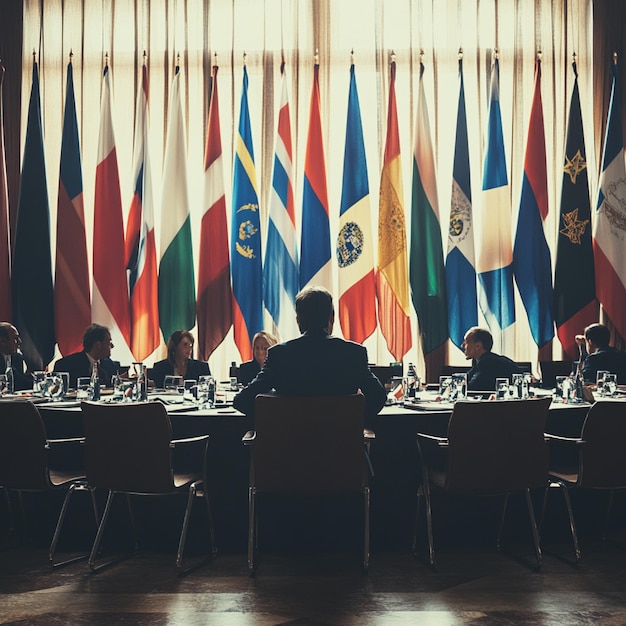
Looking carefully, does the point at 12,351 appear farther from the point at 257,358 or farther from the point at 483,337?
the point at 483,337

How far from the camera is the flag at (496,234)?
750 centimetres

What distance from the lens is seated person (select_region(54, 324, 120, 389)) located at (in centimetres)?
591

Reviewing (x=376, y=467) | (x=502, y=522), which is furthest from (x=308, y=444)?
→ (x=502, y=522)

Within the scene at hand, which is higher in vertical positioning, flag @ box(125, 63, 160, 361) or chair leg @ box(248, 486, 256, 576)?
flag @ box(125, 63, 160, 361)

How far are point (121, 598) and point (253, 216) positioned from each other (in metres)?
4.50

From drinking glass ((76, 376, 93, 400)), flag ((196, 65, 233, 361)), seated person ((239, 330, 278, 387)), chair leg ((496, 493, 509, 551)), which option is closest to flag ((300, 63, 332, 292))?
flag ((196, 65, 233, 361))

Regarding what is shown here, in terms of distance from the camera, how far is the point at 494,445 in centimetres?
386

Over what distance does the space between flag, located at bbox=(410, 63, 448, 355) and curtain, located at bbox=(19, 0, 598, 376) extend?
588 millimetres

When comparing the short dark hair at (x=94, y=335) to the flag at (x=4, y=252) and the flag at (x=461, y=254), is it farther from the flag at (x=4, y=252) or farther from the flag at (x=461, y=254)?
the flag at (x=461, y=254)

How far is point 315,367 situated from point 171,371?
2.66 m

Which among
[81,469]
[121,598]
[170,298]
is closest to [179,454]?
[81,469]

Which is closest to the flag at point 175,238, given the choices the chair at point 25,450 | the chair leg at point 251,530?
the chair at point 25,450

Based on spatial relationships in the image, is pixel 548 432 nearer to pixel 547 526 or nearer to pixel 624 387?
pixel 547 526

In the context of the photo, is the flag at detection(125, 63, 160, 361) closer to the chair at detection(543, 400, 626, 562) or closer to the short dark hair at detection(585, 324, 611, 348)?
the short dark hair at detection(585, 324, 611, 348)
